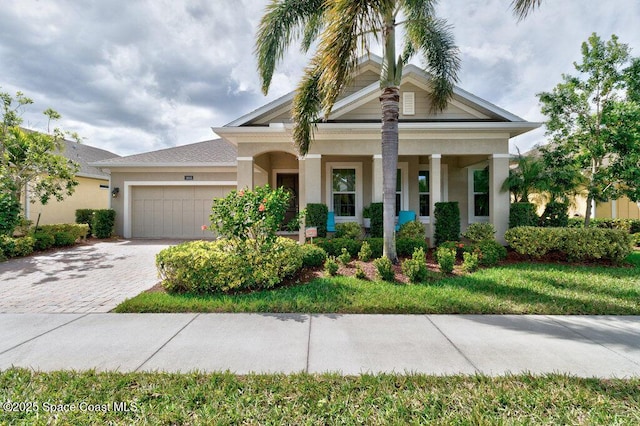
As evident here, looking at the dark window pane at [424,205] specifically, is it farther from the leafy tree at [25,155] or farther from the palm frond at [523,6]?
the leafy tree at [25,155]

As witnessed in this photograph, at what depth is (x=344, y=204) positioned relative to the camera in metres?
11.4

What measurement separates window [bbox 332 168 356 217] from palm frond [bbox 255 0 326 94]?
4.97 meters

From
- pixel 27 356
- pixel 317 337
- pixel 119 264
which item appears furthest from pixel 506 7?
pixel 119 264

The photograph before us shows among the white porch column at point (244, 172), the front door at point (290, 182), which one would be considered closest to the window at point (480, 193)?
the front door at point (290, 182)

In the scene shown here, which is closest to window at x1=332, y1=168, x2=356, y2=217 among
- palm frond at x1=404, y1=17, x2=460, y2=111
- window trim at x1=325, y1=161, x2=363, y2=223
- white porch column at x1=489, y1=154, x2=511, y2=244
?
window trim at x1=325, y1=161, x2=363, y2=223

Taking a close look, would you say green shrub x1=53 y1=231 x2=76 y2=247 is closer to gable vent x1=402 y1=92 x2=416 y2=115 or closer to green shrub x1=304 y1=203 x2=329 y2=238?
green shrub x1=304 y1=203 x2=329 y2=238

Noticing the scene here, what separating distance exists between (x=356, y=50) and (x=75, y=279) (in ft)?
27.3

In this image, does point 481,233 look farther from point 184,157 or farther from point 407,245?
point 184,157

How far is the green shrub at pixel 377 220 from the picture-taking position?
29.6 ft

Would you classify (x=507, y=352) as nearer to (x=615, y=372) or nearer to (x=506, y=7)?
(x=615, y=372)

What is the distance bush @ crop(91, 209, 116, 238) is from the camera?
13.3 meters

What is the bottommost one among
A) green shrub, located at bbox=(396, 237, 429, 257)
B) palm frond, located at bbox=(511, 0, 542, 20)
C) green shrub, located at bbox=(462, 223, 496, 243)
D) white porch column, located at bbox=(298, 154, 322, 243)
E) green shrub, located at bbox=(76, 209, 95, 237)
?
green shrub, located at bbox=(396, 237, 429, 257)

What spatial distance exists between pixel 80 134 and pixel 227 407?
14.4m

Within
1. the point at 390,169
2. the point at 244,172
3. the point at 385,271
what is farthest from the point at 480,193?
the point at 244,172
